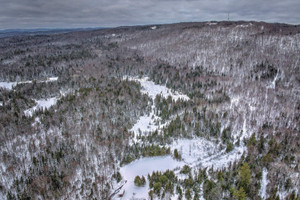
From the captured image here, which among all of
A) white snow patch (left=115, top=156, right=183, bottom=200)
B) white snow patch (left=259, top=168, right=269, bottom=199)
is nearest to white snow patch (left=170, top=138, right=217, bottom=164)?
white snow patch (left=115, top=156, right=183, bottom=200)

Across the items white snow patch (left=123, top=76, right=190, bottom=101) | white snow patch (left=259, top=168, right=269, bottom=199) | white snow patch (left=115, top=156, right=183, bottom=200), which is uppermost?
white snow patch (left=123, top=76, right=190, bottom=101)

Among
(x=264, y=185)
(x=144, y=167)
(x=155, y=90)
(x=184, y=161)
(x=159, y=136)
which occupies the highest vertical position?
(x=155, y=90)

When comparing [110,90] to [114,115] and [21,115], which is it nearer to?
[114,115]

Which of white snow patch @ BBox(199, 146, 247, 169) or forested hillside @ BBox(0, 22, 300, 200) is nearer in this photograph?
forested hillside @ BBox(0, 22, 300, 200)

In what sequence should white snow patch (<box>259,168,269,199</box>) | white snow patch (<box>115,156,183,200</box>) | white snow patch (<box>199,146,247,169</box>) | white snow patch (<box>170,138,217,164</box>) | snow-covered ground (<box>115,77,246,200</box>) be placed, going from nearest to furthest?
white snow patch (<box>259,168,269,199</box>), snow-covered ground (<box>115,77,246,200</box>), white snow patch (<box>115,156,183,200</box>), white snow patch (<box>199,146,247,169</box>), white snow patch (<box>170,138,217,164</box>)

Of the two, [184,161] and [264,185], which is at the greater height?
[264,185]

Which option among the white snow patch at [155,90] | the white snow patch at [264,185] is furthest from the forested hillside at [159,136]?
the white snow patch at [155,90]

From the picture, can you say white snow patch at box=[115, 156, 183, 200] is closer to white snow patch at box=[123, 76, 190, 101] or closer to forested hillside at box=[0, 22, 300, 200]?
forested hillside at box=[0, 22, 300, 200]

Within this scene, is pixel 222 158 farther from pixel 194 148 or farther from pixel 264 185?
pixel 264 185

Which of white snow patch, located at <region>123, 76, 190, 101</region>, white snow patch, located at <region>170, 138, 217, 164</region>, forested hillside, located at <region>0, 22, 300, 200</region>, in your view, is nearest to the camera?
forested hillside, located at <region>0, 22, 300, 200</region>

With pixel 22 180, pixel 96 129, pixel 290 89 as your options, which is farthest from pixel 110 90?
pixel 290 89

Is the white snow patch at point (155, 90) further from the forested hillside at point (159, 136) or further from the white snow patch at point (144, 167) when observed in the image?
the white snow patch at point (144, 167)

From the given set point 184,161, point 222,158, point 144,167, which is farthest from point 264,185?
point 144,167
